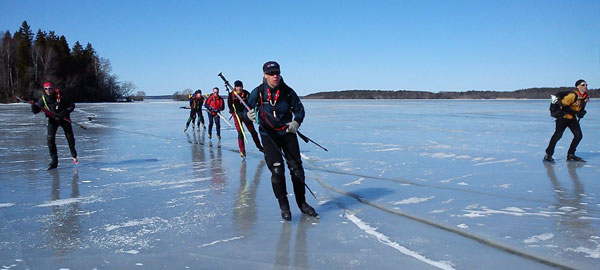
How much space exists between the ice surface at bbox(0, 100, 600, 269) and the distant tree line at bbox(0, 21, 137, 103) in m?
56.9

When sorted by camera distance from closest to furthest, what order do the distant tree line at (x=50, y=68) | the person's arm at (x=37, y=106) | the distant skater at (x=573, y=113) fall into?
the person's arm at (x=37, y=106) → the distant skater at (x=573, y=113) → the distant tree line at (x=50, y=68)

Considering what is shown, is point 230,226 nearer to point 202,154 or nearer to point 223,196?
point 223,196

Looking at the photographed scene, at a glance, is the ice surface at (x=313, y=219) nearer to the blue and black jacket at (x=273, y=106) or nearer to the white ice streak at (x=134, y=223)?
the white ice streak at (x=134, y=223)

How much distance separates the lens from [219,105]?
550 inches

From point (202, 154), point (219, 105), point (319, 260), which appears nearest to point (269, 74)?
point (319, 260)

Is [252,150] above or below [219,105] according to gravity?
below

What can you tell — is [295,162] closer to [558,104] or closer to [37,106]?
[37,106]

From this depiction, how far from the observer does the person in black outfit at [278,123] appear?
4559 mm

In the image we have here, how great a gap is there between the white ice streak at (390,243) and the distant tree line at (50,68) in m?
60.3

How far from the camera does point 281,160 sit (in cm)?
462

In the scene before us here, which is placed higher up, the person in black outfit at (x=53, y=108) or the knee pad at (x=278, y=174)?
the person in black outfit at (x=53, y=108)

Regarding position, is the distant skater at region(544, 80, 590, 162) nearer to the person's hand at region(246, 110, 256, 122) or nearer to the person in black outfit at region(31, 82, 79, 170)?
the person's hand at region(246, 110, 256, 122)

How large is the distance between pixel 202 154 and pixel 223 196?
14.9ft

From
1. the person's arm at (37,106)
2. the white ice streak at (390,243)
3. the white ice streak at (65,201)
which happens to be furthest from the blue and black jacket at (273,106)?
the person's arm at (37,106)
